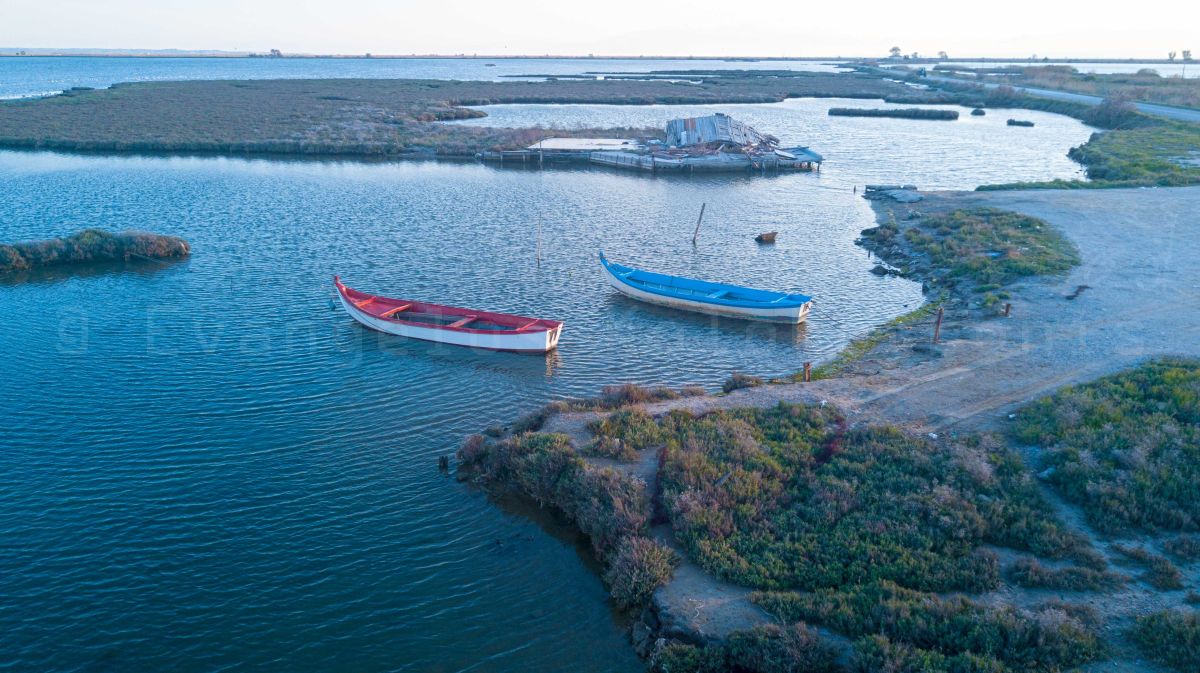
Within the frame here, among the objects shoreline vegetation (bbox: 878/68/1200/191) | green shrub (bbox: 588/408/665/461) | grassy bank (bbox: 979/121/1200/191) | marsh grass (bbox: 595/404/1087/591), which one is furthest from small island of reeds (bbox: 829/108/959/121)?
green shrub (bbox: 588/408/665/461)

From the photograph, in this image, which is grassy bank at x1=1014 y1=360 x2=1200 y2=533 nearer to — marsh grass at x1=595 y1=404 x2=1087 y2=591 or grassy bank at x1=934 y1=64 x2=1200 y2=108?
marsh grass at x1=595 y1=404 x2=1087 y2=591

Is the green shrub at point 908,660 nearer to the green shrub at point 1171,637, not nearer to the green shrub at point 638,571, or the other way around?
the green shrub at point 1171,637

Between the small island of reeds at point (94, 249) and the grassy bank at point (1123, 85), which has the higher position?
the grassy bank at point (1123, 85)

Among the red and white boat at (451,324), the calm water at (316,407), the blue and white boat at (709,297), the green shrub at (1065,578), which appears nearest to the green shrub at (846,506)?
the green shrub at (1065,578)

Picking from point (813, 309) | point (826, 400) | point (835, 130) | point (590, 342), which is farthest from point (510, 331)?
point (835, 130)

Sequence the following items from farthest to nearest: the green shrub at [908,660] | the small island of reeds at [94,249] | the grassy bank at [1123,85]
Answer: the grassy bank at [1123,85] → the small island of reeds at [94,249] → the green shrub at [908,660]
